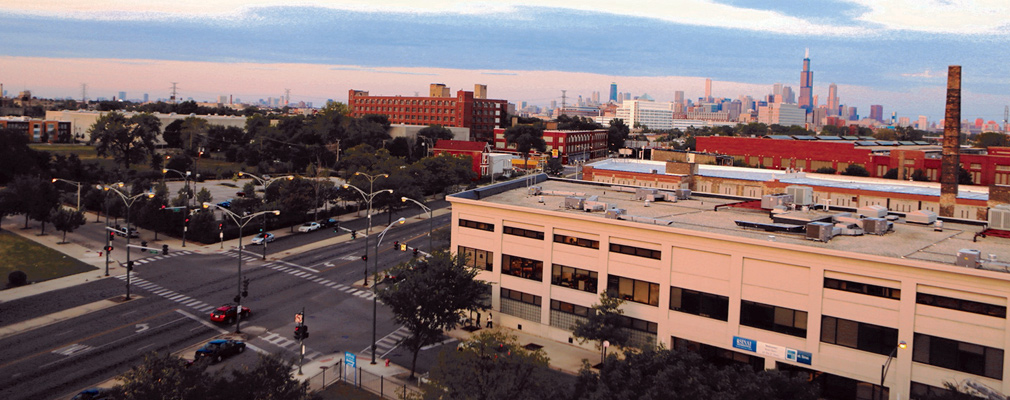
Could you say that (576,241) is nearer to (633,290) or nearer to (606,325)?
(633,290)

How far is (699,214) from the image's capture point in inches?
1783

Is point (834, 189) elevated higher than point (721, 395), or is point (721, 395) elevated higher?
point (834, 189)

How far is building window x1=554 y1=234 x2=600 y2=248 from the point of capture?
1606 inches

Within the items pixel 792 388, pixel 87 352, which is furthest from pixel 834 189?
pixel 87 352

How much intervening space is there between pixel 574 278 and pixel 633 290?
405cm

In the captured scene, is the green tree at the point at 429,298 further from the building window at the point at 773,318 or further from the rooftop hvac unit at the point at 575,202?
the building window at the point at 773,318

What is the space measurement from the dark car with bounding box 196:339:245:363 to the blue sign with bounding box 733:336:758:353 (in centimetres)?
2830

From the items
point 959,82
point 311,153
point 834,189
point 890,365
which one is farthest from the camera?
point 311,153

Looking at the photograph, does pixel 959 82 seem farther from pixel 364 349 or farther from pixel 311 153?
pixel 311 153

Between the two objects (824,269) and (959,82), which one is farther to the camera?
(959,82)

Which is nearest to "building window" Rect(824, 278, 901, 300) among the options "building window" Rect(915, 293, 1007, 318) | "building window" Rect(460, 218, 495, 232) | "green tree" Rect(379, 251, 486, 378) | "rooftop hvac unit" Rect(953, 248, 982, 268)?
"building window" Rect(915, 293, 1007, 318)

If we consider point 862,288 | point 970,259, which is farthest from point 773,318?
point 970,259

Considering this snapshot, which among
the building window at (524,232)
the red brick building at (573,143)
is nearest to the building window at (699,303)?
the building window at (524,232)

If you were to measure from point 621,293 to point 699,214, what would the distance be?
9706 mm
